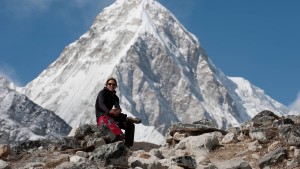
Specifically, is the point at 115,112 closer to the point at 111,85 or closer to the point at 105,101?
the point at 105,101

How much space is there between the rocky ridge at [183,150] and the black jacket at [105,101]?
48cm

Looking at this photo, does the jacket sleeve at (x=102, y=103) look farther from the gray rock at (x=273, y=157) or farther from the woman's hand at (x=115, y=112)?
the gray rock at (x=273, y=157)

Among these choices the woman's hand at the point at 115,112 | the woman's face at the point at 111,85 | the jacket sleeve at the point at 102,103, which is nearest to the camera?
the woman's hand at the point at 115,112

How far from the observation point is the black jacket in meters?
15.0

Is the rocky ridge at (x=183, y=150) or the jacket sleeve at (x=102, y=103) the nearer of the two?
the rocky ridge at (x=183, y=150)

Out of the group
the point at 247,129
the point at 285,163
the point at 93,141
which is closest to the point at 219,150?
the point at 247,129

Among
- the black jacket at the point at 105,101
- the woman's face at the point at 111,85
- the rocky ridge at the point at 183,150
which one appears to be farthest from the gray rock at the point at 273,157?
the woman's face at the point at 111,85

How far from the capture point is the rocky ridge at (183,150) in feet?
37.4

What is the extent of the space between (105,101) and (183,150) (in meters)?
2.45

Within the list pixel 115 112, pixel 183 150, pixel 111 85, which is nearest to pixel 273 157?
pixel 183 150

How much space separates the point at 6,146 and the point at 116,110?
2.85 m

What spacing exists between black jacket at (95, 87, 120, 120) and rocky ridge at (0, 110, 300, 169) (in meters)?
0.48

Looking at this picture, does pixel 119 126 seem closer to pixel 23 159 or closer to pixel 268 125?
pixel 23 159

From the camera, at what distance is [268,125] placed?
17.0m
